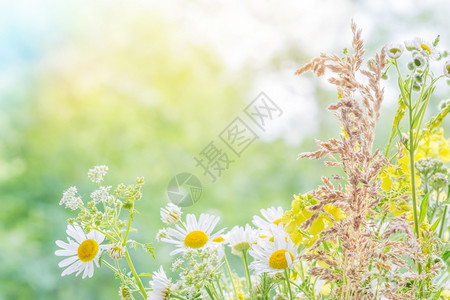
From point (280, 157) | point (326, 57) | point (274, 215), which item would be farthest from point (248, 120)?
point (326, 57)

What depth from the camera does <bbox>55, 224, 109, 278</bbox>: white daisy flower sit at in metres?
0.53

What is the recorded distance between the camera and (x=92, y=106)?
2.71m

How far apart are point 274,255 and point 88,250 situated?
0.67 ft

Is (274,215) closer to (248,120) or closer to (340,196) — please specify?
(340,196)

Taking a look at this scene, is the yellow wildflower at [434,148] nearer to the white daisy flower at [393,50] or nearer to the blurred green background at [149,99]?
the white daisy flower at [393,50]

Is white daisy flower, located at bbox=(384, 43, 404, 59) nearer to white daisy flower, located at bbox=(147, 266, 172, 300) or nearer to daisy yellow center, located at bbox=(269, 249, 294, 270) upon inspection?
daisy yellow center, located at bbox=(269, 249, 294, 270)

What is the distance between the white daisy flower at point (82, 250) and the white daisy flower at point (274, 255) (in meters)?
0.17

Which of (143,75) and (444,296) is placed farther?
(143,75)

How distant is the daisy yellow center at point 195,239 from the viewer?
0.54 meters

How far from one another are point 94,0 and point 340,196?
8.82ft

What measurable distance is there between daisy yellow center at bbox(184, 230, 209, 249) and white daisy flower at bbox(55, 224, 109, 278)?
0.09 m

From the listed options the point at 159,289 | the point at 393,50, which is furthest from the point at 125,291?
the point at 393,50

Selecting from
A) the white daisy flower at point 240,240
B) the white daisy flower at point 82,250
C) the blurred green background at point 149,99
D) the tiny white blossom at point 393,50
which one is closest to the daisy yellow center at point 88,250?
the white daisy flower at point 82,250

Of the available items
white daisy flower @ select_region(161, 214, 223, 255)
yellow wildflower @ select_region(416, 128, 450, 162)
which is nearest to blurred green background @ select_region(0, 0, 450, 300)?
yellow wildflower @ select_region(416, 128, 450, 162)
